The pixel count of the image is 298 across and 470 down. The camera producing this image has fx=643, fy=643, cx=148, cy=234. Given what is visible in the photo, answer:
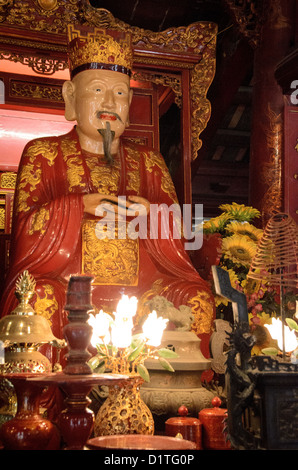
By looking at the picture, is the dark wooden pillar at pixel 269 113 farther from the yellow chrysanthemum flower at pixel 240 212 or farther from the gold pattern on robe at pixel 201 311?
the gold pattern on robe at pixel 201 311

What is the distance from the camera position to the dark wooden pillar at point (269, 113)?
488 cm

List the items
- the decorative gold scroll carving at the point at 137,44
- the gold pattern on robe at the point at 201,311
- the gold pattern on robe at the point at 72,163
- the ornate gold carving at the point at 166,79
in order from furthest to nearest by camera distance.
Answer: the ornate gold carving at the point at 166,79 < the decorative gold scroll carving at the point at 137,44 < the gold pattern on robe at the point at 72,163 < the gold pattern on robe at the point at 201,311

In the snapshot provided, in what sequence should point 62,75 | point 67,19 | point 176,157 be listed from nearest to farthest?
point 67,19
point 62,75
point 176,157

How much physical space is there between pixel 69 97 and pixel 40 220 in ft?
3.05

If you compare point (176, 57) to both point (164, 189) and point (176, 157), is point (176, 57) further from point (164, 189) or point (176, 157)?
point (176, 157)

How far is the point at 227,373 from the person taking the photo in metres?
1.92

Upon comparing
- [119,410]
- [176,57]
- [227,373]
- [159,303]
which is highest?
[176,57]

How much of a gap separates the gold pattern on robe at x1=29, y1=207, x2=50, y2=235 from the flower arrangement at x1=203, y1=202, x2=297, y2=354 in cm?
107

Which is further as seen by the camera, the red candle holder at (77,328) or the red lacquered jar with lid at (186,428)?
the red lacquered jar with lid at (186,428)

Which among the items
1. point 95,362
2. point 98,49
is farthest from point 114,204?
point 95,362

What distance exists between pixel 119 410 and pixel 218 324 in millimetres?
1381

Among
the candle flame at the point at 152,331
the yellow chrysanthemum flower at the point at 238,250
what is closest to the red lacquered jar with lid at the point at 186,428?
the candle flame at the point at 152,331

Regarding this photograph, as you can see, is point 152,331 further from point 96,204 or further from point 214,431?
point 96,204

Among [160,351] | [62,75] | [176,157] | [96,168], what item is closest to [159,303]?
[160,351]
